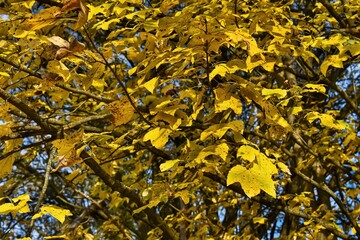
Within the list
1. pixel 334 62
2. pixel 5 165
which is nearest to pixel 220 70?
pixel 334 62

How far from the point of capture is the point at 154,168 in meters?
5.62

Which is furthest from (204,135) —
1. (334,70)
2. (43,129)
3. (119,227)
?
(334,70)

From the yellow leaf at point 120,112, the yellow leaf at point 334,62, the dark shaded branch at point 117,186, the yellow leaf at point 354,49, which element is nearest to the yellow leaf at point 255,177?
the yellow leaf at point 120,112

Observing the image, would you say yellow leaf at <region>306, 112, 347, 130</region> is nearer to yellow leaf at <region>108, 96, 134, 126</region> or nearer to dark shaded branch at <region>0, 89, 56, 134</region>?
yellow leaf at <region>108, 96, 134, 126</region>

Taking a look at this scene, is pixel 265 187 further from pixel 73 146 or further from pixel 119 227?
pixel 119 227

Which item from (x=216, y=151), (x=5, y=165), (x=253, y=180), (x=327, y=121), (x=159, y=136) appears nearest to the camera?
(x=253, y=180)

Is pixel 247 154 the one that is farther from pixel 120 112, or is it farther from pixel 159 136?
pixel 120 112

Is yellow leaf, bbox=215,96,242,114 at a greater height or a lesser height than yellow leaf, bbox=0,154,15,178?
greater

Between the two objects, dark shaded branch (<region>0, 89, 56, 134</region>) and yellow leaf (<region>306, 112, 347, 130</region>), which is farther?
yellow leaf (<region>306, 112, 347, 130</region>)

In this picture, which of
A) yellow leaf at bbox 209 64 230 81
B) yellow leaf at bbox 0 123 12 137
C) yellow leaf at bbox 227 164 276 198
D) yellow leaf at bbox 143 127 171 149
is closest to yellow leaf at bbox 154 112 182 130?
yellow leaf at bbox 143 127 171 149

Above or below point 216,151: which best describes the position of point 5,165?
below

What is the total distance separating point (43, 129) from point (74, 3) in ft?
3.11

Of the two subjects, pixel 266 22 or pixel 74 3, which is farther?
pixel 266 22

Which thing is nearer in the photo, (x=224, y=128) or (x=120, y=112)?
(x=224, y=128)
